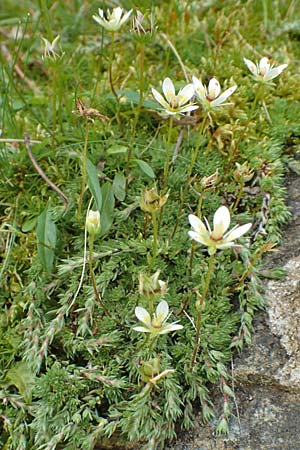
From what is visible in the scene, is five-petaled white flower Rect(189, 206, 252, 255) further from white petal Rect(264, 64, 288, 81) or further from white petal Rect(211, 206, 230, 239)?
white petal Rect(264, 64, 288, 81)

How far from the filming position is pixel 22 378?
1781mm

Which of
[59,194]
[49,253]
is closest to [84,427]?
[49,253]

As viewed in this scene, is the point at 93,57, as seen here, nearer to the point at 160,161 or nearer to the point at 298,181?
the point at 160,161

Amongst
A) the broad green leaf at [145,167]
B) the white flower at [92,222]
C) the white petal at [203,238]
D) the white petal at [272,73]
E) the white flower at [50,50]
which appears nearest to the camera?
the white petal at [203,238]

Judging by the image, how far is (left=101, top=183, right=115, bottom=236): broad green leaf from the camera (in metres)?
1.93

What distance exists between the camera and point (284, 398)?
65.8 inches

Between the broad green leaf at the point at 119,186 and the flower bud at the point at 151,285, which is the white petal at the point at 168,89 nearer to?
the broad green leaf at the point at 119,186

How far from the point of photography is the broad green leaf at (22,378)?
175 cm

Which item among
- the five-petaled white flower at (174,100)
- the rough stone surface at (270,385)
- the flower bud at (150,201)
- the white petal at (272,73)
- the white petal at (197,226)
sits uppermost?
the white petal at (272,73)

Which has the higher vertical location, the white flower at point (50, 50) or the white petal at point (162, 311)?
the white flower at point (50, 50)

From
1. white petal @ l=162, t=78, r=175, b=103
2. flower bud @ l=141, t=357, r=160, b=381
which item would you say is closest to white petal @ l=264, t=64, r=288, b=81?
white petal @ l=162, t=78, r=175, b=103

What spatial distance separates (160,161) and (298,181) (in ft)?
1.55

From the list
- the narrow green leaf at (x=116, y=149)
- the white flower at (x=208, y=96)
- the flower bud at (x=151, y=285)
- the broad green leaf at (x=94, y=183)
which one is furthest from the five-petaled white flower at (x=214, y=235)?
the narrow green leaf at (x=116, y=149)

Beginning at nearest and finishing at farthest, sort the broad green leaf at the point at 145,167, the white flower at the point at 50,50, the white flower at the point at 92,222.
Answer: the white flower at the point at 92,222, the white flower at the point at 50,50, the broad green leaf at the point at 145,167
